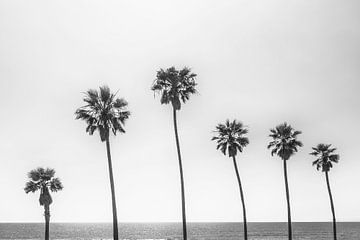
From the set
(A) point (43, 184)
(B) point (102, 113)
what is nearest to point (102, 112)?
(B) point (102, 113)

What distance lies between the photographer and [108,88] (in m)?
41.6

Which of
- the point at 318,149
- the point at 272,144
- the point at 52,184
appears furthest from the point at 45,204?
the point at 318,149

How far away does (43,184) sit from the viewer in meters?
54.5

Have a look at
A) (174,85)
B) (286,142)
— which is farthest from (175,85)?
(286,142)

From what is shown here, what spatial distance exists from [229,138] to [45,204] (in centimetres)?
2210

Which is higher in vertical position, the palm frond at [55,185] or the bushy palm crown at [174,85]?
the bushy palm crown at [174,85]

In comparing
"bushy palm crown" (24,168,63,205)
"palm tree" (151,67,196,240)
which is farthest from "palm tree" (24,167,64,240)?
"palm tree" (151,67,196,240)

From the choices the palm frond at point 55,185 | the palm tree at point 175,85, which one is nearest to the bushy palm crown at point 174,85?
the palm tree at point 175,85

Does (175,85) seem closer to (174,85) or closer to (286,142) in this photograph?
(174,85)

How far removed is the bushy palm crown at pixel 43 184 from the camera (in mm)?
54156

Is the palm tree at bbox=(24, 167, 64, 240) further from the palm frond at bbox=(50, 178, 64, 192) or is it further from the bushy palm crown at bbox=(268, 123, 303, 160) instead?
the bushy palm crown at bbox=(268, 123, 303, 160)

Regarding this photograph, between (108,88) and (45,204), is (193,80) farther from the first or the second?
(45,204)

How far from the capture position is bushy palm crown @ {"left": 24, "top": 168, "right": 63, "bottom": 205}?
178 ft

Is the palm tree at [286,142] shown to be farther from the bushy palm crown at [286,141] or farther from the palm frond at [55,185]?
the palm frond at [55,185]
